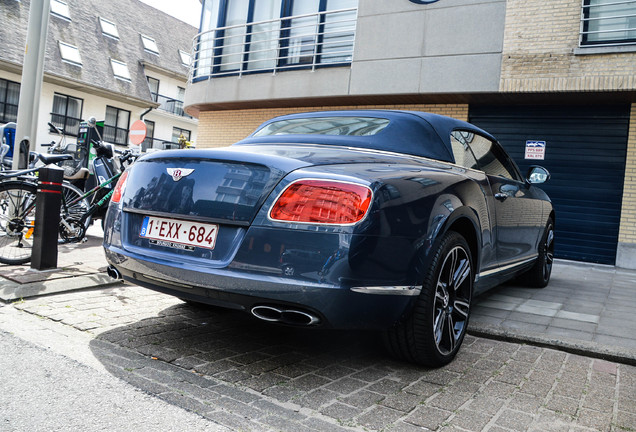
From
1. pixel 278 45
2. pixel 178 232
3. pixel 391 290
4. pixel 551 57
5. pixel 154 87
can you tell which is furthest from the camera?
pixel 154 87

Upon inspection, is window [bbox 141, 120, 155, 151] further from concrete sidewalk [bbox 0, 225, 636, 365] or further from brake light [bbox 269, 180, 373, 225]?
brake light [bbox 269, 180, 373, 225]

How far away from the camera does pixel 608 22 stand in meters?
9.69

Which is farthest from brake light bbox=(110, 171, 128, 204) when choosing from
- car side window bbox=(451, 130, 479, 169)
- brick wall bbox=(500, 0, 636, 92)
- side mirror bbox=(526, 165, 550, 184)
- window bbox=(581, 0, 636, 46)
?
window bbox=(581, 0, 636, 46)

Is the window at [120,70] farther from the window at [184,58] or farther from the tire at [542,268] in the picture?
the tire at [542,268]

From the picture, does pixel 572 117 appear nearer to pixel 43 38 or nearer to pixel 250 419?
pixel 43 38

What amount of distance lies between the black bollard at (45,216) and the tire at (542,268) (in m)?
4.77

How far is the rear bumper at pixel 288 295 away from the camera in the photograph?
7.95 feet

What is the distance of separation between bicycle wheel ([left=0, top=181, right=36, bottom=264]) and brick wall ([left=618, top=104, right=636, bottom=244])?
9.42m

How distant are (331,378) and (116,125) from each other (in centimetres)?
3433

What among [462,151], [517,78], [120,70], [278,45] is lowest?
[462,151]

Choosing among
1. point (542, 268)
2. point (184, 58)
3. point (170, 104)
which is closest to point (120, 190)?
point (542, 268)

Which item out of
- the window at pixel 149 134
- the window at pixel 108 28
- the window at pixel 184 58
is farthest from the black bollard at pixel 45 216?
the window at pixel 184 58

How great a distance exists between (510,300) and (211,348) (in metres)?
3.18

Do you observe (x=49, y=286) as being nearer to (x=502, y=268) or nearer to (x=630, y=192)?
(x=502, y=268)
